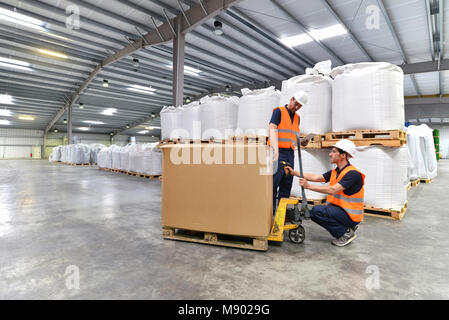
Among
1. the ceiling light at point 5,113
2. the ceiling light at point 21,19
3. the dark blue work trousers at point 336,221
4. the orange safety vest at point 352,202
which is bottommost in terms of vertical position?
the dark blue work trousers at point 336,221

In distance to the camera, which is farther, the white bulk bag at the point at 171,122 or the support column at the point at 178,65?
the support column at the point at 178,65

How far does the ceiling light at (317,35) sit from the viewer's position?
6.96 metres

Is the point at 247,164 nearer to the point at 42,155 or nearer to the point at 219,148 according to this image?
the point at 219,148

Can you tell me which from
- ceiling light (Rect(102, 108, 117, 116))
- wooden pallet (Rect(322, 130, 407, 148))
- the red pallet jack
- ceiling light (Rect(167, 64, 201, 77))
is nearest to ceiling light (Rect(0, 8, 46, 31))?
ceiling light (Rect(167, 64, 201, 77))

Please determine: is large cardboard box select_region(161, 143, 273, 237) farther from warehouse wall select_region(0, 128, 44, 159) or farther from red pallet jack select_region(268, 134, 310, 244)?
warehouse wall select_region(0, 128, 44, 159)

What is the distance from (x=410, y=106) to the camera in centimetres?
1343

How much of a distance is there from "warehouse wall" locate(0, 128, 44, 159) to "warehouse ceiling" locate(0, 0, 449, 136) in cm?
1585

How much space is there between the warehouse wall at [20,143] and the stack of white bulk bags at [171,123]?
28.9 meters

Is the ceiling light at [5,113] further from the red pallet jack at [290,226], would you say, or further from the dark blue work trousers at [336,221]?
the dark blue work trousers at [336,221]

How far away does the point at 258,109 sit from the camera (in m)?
4.01

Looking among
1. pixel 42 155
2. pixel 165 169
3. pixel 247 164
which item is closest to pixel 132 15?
pixel 165 169

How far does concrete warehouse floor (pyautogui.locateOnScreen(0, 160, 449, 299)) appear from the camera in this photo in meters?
1.55

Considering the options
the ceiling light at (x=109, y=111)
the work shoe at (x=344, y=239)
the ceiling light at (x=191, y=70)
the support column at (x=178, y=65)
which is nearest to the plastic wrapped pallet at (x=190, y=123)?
the support column at (x=178, y=65)
